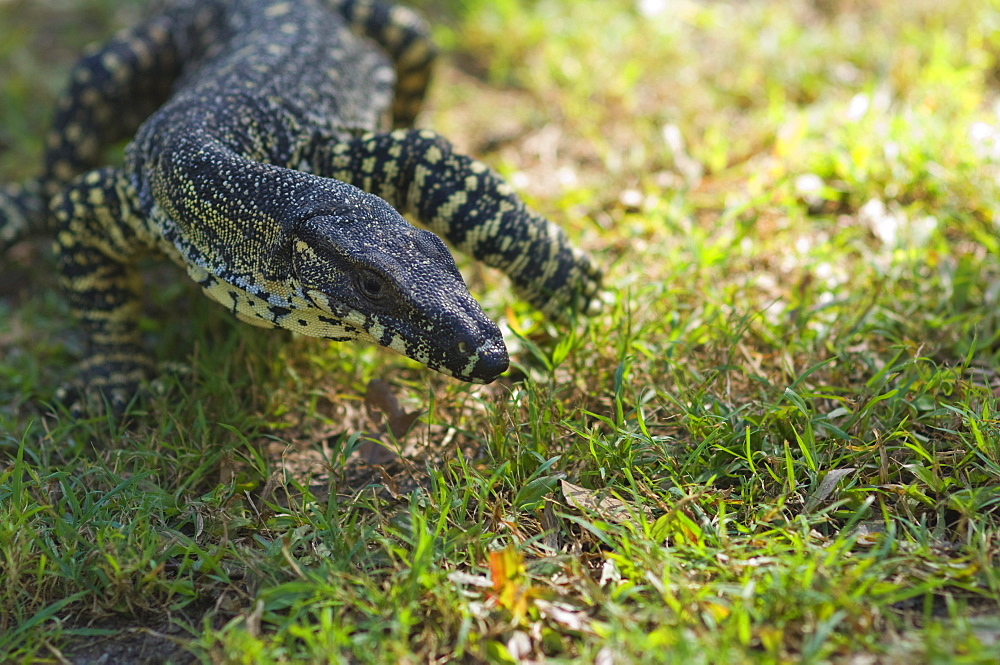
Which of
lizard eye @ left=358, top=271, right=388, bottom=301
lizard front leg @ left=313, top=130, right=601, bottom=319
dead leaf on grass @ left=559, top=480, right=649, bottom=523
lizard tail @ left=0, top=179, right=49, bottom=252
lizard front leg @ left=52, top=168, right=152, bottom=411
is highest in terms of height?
lizard front leg @ left=313, top=130, right=601, bottom=319

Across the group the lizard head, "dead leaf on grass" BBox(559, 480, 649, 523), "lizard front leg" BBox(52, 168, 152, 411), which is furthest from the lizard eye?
"lizard front leg" BBox(52, 168, 152, 411)

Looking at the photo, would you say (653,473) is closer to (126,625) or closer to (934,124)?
(126,625)

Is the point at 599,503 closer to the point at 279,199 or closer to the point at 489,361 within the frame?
the point at 489,361

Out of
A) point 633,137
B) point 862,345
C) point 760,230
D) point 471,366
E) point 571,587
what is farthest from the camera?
point 633,137

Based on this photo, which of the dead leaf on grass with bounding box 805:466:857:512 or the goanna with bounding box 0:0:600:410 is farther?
the goanna with bounding box 0:0:600:410

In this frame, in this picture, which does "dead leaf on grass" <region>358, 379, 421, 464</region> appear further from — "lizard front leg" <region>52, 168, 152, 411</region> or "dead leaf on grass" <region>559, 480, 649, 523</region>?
"lizard front leg" <region>52, 168, 152, 411</region>

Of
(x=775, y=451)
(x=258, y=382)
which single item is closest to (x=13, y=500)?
(x=258, y=382)
